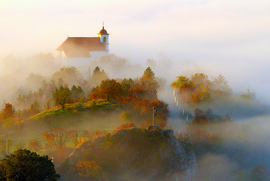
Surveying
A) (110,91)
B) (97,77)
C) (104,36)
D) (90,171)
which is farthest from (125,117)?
(104,36)

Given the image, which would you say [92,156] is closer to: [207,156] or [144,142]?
[144,142]

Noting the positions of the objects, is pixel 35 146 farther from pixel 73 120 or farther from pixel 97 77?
pixel 97 77

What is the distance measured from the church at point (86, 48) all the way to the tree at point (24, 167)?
2871 inches

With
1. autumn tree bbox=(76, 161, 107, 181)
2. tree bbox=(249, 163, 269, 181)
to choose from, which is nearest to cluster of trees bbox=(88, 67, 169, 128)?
autumn tree bbox=(76, 161, 107, 181)

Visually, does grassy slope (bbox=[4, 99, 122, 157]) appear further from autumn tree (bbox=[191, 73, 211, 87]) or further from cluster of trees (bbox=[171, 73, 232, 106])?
autumn tree (bbox=[191, 73, 211, 87])

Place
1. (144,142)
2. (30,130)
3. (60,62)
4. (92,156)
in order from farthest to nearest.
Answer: (60,62) < (30,130) < (144,142) < (92,156)

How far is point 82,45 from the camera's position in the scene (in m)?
96.6

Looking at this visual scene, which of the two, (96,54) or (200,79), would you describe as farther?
(96,54)

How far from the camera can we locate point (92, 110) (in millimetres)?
46719

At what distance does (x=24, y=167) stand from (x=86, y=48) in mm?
76455

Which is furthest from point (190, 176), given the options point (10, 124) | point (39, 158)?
point (10, 124)

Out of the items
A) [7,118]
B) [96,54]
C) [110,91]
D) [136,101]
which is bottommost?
[7,118]

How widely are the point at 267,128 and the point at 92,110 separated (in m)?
69.3

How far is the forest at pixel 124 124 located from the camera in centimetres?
3325
